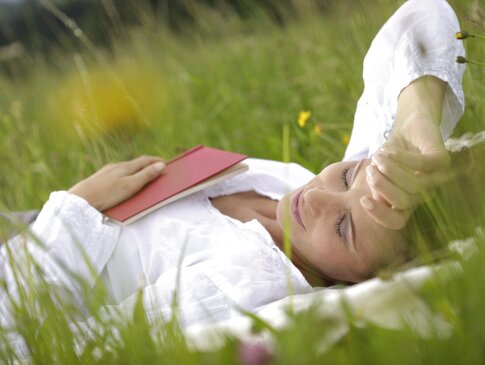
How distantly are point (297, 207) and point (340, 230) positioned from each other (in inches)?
6.2

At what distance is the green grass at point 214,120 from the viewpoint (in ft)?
3.44

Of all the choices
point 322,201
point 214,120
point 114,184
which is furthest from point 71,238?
point 214,120

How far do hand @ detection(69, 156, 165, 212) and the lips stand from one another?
0.51 metres

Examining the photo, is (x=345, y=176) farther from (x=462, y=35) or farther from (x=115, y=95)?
(x=115, y=95)

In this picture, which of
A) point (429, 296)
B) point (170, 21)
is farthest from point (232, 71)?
point (170, 21)

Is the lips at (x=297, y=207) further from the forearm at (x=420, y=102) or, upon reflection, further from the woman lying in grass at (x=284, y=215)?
the forearm at (x=420, y=102)

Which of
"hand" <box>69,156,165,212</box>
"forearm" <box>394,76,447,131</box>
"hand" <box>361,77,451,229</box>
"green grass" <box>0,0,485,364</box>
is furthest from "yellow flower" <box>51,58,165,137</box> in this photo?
"hand" <box>361,77,451,229</box>

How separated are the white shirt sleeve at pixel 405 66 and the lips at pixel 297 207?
14.5 inches

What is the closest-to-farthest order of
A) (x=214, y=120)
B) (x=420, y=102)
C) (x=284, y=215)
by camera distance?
(x=284, y=215) < (x=420, y=102) < (x=214, y=120)

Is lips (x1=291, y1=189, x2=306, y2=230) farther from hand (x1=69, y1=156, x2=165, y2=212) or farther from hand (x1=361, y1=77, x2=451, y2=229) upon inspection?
hand (x1=69, y1=156, x2=165, y2=212)

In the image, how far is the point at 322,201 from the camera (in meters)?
1.80

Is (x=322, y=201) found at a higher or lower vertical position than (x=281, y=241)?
higher

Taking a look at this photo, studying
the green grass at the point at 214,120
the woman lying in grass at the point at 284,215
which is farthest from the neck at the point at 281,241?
the green grass at the point at 214,120

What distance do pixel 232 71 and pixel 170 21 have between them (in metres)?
5.53
